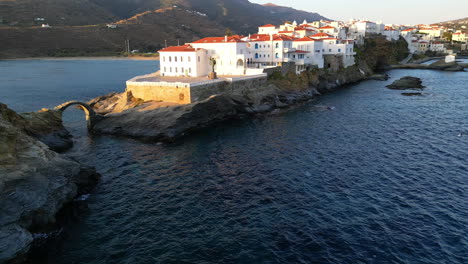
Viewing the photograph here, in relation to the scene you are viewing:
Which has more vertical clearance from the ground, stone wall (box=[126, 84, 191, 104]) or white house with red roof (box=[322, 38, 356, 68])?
white house with red roof (box=[322, 38, 356, 68])

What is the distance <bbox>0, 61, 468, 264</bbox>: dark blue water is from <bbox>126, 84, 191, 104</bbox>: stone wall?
922cm

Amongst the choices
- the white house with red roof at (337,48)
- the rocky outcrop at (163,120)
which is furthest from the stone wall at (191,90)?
the white house with red roof at (337,48)

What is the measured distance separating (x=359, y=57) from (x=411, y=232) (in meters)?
112

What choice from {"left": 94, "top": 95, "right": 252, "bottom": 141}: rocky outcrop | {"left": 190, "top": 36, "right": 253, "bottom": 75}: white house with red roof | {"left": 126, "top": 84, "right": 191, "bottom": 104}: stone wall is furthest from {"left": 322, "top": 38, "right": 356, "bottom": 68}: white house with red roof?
{"left": 126, "top": 84, "right": 191, "bottom": 104}: stone wall

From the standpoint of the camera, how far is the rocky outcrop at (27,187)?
24.0 meters

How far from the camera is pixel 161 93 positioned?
63.8 m

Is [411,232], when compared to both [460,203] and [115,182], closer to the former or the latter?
[460,203]

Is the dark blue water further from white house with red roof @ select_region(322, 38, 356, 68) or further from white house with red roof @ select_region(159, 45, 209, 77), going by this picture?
white house with red roof @ select_region(322, 38, 356, 68)

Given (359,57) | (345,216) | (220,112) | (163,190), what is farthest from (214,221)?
(359,57)

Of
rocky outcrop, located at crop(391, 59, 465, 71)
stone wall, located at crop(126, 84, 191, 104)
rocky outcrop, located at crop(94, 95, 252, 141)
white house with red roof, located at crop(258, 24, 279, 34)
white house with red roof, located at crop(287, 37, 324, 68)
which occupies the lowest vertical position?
rocky outcrop, located at crop(94, 95, 252, 141)

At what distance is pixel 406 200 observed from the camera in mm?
31969

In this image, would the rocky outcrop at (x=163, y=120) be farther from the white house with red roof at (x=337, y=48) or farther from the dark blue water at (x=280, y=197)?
the white house with red roof at (x=337, y=48)

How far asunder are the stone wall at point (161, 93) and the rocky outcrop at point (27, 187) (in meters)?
29.3

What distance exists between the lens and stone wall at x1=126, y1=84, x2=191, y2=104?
201 feet
